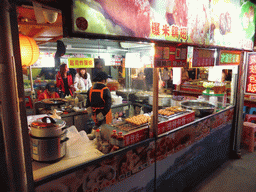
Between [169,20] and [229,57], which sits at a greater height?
[169,20]

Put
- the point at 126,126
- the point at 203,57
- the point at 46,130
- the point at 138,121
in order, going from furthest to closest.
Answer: the point at 203,57, the point at 138,121, the point at 126,126, the point at 46,130

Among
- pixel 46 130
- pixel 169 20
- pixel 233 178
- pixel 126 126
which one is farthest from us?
pixel 233 178

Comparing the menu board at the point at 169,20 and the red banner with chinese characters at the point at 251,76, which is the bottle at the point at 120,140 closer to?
the menu board at the point at 169,20

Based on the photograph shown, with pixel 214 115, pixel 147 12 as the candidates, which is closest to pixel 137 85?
pixel 214 115

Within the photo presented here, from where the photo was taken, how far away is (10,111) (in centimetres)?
157

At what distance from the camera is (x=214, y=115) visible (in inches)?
175

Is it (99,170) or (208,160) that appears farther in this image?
(208,160)

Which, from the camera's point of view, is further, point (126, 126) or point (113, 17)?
point (126, 126)

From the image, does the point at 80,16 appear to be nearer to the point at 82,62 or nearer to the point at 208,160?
the point at 208,160

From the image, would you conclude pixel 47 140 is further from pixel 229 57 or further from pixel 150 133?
→ pixel 229 57

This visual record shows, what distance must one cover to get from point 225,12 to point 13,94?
14.5 ft

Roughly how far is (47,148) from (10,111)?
781 millimetres

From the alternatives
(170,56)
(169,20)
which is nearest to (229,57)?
(170,56)

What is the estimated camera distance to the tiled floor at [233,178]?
4113mm
